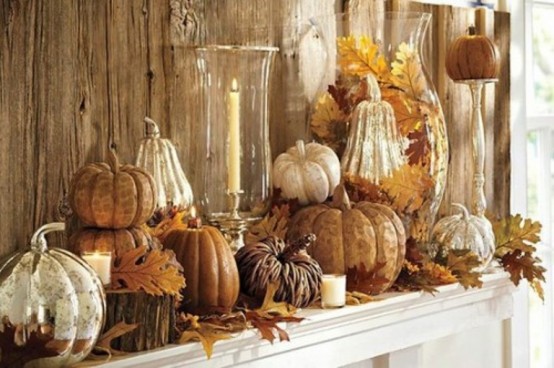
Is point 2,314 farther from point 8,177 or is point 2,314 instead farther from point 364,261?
point 364,261

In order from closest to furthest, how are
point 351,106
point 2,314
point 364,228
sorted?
point 2,314 → point 364,228 → point 351,106

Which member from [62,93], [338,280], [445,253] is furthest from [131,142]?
[445,253]

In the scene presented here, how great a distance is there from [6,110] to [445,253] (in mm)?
1023

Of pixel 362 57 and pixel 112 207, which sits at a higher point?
pixel 362 57

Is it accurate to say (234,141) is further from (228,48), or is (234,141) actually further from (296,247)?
(296,247)

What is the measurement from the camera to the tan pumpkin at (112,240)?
5.18 ft

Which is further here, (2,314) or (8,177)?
(8,177)

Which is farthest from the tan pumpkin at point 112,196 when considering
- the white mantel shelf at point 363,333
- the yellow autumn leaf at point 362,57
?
the yellow autumn leaf at point 362,57

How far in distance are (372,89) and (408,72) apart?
0.12 meters

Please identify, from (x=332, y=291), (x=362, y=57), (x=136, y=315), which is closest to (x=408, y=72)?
(x=362, y=57)

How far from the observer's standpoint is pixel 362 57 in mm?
2152

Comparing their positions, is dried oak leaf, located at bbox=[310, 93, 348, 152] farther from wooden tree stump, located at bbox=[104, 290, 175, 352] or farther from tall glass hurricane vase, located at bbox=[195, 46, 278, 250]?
wooden tree stump, located at bbox=[104, 290, 175, 352]

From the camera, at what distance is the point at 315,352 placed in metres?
1.84

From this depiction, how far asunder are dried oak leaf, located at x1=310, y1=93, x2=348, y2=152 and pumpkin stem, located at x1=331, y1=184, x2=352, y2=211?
0.76 ft
